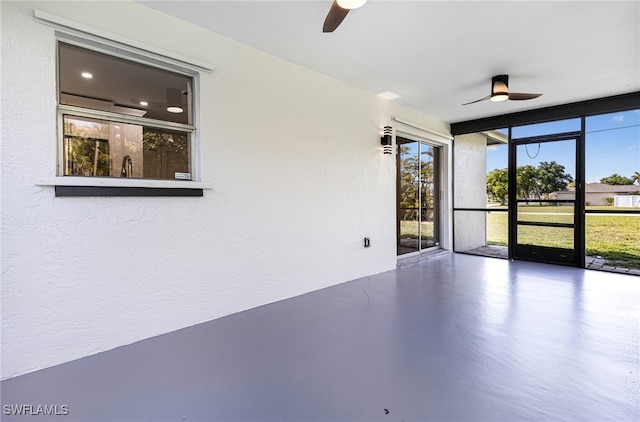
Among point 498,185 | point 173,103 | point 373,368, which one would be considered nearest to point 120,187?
point 173,103

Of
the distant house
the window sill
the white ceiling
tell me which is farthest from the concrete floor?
the white ceiling

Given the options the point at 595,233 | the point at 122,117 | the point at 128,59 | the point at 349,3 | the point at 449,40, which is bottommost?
the point at 595,233

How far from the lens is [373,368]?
6.72 ft

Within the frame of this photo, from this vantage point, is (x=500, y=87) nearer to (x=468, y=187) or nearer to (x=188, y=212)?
(x=468, y=187)

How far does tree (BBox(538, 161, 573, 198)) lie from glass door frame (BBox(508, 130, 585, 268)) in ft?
0.51

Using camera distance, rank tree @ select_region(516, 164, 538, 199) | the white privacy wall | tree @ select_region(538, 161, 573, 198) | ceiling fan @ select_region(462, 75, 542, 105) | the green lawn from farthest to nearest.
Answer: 1. tree @ select_region(516, 164, 538, 199)
2. tree @ select_region(538, 161, 573, 198)
3. the green lawn
4. ceiling fan @ select_region(462, 75, 542, 105)
5. the white privacy wall

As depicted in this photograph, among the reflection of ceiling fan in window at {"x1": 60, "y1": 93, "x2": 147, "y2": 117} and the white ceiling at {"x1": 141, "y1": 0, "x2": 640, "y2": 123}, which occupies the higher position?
the white ceiling at {"x1": 141, "y1": 0, "x2": 640, "y2": 123}

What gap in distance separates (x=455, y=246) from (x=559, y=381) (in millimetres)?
4865

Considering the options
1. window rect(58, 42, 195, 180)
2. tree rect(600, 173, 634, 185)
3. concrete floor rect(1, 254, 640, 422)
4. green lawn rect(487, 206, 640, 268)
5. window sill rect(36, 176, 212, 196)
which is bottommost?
concrete floor rect(1, 254, 640, 422)

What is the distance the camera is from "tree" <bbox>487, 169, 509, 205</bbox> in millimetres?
5836

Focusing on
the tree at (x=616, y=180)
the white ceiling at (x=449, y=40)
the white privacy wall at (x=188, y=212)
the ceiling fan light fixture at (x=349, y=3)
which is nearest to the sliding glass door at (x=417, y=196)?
the white privacy wall at (x=188, y=212)

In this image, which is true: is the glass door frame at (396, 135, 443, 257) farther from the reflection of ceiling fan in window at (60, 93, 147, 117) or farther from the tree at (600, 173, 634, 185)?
the reflection of ceiling fan in window at (60, 93, 147, 117)

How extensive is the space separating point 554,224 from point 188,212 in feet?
19.3

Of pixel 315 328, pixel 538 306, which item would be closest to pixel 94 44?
pixel 315 328
